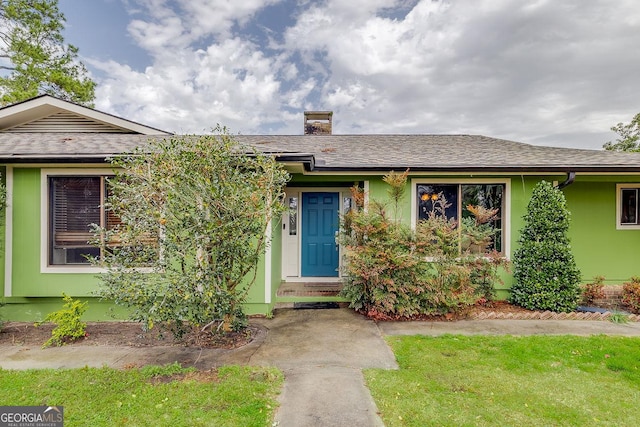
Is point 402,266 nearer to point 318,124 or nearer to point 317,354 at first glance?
point 317,354

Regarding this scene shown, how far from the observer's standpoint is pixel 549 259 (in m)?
5.33

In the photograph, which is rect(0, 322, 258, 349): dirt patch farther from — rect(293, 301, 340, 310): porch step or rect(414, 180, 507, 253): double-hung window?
rect(414, 180, 507, 253): double-hung window

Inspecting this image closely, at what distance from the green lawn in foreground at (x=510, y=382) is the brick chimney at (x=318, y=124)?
26.4ft

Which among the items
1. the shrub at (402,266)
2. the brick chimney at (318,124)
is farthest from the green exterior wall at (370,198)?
the brick chimney at (318,124)

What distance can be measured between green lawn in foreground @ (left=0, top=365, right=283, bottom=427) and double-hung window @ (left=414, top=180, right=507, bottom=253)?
4.40 meters

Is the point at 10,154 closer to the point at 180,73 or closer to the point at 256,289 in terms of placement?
the point at 256,289

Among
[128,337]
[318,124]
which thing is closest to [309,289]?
[128,337]

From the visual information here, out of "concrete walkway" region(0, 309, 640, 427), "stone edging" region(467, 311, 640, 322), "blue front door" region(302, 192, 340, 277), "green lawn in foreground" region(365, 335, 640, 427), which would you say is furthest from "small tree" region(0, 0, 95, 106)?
"stone edging" region(467, 311, 640, 322)

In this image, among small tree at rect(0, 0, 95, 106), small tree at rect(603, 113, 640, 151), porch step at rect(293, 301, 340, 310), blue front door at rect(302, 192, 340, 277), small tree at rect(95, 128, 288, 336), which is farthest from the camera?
small tree at rect(603, 113, 640, 151)

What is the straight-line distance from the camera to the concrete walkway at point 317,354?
8.72 ft

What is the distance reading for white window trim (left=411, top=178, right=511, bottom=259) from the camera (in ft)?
19.6

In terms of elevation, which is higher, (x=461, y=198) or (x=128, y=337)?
(x=461, y=198)

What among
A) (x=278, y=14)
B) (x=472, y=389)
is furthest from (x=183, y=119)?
(x=472, y=389)

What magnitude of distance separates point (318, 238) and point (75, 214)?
474 cm
